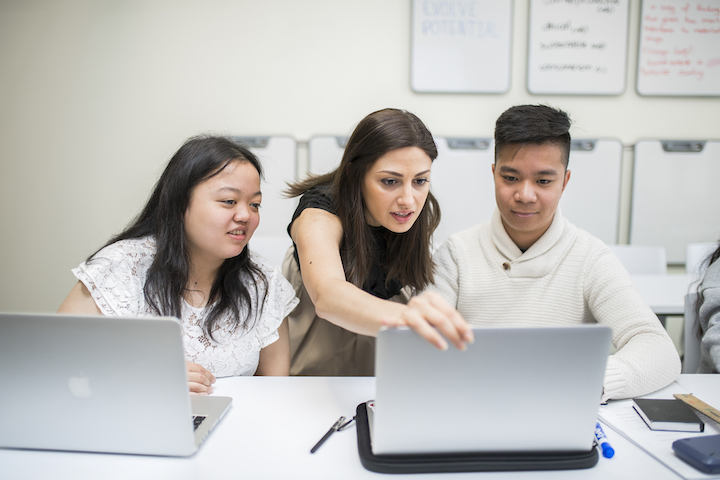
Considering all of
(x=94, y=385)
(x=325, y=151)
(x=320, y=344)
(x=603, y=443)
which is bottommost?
(x=320, y=344)

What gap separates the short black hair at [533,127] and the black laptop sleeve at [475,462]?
76cm

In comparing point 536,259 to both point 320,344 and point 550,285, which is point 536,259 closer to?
point 550,285

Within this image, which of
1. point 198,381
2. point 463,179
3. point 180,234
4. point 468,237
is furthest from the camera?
point 463,179

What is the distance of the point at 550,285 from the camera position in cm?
120

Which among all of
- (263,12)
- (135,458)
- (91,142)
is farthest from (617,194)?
(91,142)

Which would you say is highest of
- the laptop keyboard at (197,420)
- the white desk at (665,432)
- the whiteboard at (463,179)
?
the whiteboard at (463,179)

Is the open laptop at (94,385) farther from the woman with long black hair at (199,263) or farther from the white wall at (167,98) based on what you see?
the white wall at (167,98)

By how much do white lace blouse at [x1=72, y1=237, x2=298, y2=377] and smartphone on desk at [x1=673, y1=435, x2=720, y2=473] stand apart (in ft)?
2.83

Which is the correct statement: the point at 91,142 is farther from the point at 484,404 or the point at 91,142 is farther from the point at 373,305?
the point at 484,404

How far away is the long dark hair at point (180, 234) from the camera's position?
106 centimetres

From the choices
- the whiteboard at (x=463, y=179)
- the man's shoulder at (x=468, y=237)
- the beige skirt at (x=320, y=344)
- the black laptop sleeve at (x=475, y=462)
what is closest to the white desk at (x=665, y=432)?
the black laptop sleeve at (x=475, y=462)

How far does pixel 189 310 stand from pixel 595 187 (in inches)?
87.0

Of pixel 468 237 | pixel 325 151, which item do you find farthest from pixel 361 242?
pixel 325 151

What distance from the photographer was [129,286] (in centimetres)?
103
